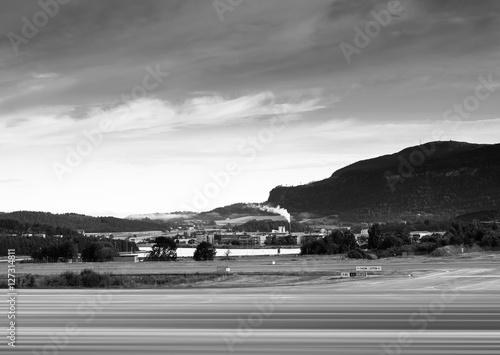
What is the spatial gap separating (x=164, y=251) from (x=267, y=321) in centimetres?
5735

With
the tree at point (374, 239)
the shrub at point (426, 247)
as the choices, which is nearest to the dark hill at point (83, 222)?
the tree at point (374, 239)

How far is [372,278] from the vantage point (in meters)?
32.9

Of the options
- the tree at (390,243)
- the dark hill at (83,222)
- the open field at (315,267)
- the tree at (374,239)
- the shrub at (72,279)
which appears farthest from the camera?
the dark hill at (83,222)

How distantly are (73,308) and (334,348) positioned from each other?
1027 cm

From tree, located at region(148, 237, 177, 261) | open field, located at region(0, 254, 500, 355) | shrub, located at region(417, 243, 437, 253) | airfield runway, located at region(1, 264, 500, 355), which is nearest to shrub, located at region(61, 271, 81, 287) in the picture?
open field, located at region(0, 254, 500, 355)

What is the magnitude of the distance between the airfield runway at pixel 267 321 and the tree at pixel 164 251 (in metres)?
42.8

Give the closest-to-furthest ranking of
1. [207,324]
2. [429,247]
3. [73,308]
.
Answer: [207,324] < [73,308] < [429,247]

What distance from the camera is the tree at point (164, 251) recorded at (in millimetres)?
69375

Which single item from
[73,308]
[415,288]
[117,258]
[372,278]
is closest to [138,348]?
[73,308]

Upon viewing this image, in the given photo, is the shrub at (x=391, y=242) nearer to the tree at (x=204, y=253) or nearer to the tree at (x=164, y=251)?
the tree at (x=204, y=253)

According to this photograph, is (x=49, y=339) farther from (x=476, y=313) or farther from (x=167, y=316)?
(x=476, y=313)

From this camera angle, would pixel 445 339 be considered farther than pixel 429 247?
No

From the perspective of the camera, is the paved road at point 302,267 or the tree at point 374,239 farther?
→ the tree at point 374,239

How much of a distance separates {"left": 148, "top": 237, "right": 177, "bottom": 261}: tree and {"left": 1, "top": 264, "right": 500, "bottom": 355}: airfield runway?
141 feet
